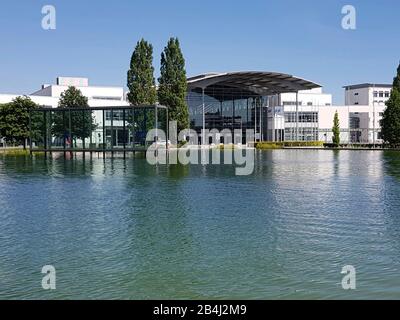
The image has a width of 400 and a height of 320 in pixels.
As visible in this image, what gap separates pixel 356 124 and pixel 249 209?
371ft

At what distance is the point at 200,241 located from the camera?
1280 cm

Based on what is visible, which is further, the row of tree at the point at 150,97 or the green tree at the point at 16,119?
the row of tree at the point at 150,97

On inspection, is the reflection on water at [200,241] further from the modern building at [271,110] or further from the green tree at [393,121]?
the modern building at [271,110]

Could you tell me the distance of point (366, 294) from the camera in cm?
893

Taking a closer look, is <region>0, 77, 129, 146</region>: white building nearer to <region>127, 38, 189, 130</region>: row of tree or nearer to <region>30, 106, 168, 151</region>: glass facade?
<region>127, 38, 189, 130</region>: row of tree

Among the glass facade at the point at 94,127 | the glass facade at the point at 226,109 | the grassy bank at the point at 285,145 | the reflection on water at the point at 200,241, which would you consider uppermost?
the glass facade at the point at 226,109

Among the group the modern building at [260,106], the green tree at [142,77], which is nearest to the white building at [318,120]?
the modern building at [260,106]

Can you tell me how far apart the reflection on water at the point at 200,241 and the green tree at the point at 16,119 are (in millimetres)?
42862

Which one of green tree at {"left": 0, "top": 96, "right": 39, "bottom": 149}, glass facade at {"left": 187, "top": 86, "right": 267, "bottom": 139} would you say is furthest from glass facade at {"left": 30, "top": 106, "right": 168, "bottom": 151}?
glass facade at {"left": 187, "top": 86, "right": 267, "bottom": 139}

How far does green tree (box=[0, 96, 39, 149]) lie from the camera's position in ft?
209

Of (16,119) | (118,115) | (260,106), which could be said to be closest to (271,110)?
(260,106)

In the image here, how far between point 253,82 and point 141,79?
3366 centimetres

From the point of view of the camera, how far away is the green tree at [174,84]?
69.8 meters
